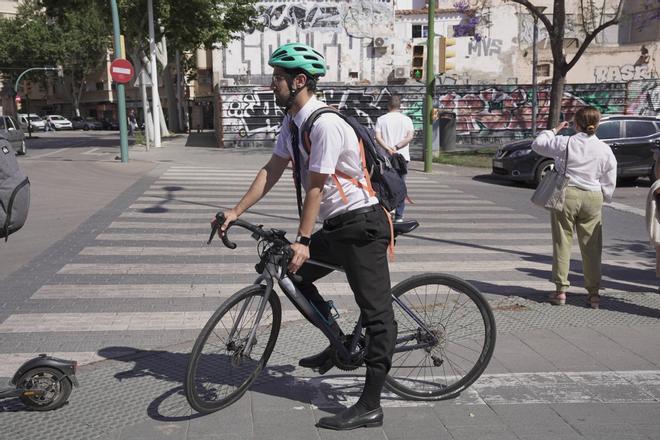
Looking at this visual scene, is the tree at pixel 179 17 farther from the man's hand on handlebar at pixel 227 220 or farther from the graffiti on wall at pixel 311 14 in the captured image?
the man's hand on handlebar at pixel 227 220

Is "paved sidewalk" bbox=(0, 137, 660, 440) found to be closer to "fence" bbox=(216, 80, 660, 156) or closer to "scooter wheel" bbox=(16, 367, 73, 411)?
"scooter wheel" bbox=(16, 367, 73, 411)

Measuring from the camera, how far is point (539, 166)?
14477 mm

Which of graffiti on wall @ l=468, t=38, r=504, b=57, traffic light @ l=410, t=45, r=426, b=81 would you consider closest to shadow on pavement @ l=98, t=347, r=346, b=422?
traffic light @ l=410, t=45, r=426, b=81

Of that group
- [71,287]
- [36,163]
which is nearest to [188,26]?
[36,163]

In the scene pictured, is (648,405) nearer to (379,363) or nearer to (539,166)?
(379,363)

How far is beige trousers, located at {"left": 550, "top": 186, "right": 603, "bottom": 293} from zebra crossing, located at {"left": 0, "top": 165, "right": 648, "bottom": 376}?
74cm

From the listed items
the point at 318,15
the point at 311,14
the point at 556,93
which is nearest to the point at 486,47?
the point at 318,15

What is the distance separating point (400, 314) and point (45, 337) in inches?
109

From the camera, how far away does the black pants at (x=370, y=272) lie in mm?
3232

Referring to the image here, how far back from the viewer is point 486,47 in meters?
37.2

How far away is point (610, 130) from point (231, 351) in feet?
45.3

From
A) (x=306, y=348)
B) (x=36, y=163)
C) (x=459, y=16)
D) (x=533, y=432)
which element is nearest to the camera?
(x=533, y=432)

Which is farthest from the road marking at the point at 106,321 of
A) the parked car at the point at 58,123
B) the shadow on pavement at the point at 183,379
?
the parked car at the point at 58,123

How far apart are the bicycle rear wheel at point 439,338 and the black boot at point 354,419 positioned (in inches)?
14.4
